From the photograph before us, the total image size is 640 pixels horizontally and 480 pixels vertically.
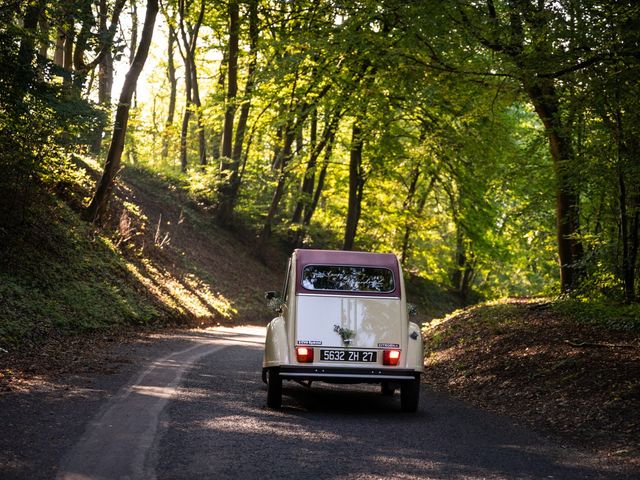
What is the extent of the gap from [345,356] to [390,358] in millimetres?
616

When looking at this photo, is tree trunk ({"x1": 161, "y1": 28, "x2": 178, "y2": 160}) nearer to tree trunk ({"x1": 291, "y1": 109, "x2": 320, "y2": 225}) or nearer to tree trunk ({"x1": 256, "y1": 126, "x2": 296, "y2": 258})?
tree trunk ({"x1": 256, "y1": 126, "x2": 296, "y2": 258})

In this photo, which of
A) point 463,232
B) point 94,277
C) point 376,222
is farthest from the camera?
point 376,222

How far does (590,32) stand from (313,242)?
98.6 ft

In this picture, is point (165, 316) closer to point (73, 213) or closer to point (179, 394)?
point (73, 213)

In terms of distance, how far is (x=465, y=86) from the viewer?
1700cm

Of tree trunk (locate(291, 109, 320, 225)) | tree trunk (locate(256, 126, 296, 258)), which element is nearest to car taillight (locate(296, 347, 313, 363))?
tree trunk (locate(291, 109, 320, 225))

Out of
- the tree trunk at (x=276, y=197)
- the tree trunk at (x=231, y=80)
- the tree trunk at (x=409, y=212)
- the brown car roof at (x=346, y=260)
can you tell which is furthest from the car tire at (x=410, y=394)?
the tree trunk at (x=409, y=212)

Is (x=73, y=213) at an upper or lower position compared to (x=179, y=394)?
upper

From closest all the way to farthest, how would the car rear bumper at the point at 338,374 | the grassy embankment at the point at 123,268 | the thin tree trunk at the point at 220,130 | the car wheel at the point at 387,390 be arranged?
1. the car rear bumper at the point at 338,374
2. the car wheel at the point at 387,390
3. the grassy embankment at the point at 123,268
4. the thin tree trunk at the point at 220,130

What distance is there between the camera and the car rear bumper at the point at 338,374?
1016cm

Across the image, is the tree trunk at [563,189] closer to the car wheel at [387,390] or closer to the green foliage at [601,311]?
the green foliage at [601,311]

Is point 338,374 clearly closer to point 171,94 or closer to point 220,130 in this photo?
point 220,130

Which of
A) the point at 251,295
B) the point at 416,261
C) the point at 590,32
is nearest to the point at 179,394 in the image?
the point at 590,32

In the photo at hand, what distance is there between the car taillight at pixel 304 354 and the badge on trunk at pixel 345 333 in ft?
1.48
